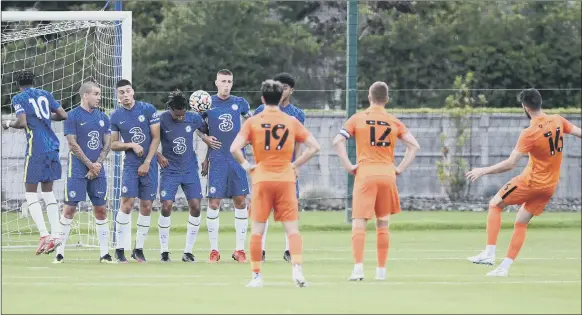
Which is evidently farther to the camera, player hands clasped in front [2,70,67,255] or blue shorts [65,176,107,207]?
player hands clasped in front [2,70,67,255]

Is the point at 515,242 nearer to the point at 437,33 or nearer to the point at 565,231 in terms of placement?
the point at 565,231

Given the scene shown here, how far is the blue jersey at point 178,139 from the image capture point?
15.6 metres

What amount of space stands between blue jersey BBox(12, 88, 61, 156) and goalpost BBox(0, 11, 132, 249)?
1.34 m

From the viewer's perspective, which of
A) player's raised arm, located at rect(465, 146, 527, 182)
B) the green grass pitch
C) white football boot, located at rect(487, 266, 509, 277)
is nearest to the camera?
the green grass pitch

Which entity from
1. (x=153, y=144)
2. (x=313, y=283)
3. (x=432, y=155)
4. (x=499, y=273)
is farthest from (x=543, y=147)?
(x=432, y=155)

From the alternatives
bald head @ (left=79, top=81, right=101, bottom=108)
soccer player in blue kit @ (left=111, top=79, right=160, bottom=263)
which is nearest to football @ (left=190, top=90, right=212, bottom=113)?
soccer player in blue kit @ (left=111, top=79, right=160, bottom=263)

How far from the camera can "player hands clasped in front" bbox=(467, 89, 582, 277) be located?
14094mm

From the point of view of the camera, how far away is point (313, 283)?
41.9 feet

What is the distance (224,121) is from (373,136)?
3163mm

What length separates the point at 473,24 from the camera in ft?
99.1

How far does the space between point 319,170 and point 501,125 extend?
4.07 metres

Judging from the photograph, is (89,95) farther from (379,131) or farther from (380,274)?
(380,274)

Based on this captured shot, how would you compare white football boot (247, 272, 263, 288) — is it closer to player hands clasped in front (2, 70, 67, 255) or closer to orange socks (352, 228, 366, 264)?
orange socks (352, 228, 366, 264)

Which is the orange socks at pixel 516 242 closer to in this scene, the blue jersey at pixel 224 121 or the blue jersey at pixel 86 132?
the blue jersey at pixel 224 121
